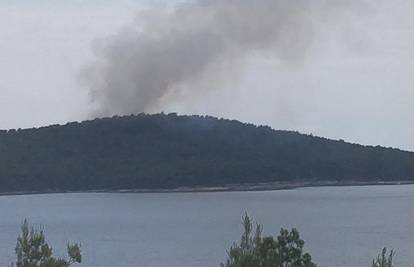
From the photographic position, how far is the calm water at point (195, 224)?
61.1 metres

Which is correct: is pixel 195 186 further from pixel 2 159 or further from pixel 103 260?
pixel 103 260

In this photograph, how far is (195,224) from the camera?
95.5 m

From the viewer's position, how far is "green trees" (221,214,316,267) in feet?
62.2

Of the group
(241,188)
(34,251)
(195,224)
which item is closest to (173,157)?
(241,188)

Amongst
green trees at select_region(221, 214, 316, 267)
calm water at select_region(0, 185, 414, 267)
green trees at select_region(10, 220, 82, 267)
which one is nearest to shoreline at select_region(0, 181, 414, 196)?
calm water at select_region(0, 185, 414, 267)

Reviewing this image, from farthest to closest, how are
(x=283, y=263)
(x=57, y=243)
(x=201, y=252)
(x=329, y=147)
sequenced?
(x=329, y=147) < (x=57, y=243) < (x=201, y=252) < (x=283, y=263)

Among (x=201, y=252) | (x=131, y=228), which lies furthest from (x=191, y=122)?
(x=201, y=252)

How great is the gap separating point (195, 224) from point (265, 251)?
75.7m

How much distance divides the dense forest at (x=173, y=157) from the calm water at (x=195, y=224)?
324 cm

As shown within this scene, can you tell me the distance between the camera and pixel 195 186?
546 ft

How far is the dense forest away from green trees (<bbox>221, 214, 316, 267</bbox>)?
449 ft

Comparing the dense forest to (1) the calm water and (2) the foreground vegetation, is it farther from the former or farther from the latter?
(2) the foreground vegetation

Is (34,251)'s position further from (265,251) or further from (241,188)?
(241,188)

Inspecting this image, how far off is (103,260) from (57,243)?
14.9m
